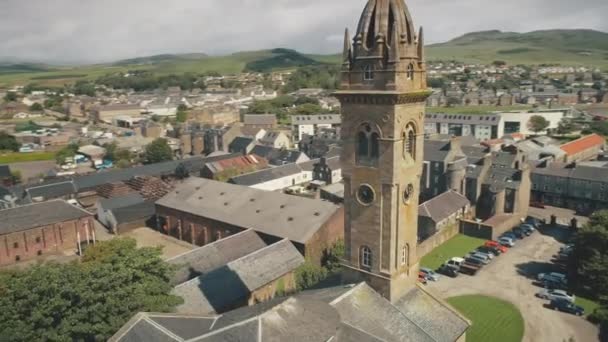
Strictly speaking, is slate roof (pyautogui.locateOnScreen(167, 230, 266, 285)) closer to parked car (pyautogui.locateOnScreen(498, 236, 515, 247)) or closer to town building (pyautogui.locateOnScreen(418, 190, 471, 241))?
town building (pyautogui.locateOnScreen(418, 190, 471, 241))

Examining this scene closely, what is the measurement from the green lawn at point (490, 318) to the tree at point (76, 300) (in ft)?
82.2

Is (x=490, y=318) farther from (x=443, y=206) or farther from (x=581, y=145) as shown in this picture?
(x=581, y=145)

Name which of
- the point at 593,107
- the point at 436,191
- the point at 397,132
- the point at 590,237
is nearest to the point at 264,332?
the point at 397,132

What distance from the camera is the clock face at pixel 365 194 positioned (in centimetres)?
2616

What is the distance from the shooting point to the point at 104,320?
2731 cm

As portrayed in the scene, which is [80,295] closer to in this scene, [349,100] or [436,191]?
[349,100]

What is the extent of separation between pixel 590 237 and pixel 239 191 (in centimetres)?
4043

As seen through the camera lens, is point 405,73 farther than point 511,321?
No

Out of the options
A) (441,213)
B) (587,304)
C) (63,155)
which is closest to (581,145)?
(441,213)

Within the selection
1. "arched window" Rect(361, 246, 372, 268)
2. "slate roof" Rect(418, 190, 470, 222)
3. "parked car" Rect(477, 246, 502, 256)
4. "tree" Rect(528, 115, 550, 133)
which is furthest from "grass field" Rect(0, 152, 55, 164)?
"tree" Rect(528, 115, 550, 133)

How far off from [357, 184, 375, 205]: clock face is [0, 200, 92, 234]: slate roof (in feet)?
160

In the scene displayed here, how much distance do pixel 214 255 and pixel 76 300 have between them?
60.8 feet

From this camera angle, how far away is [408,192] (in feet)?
87.5

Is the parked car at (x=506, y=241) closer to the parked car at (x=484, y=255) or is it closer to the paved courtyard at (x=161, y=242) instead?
the parked car at (x=484, y=255)
